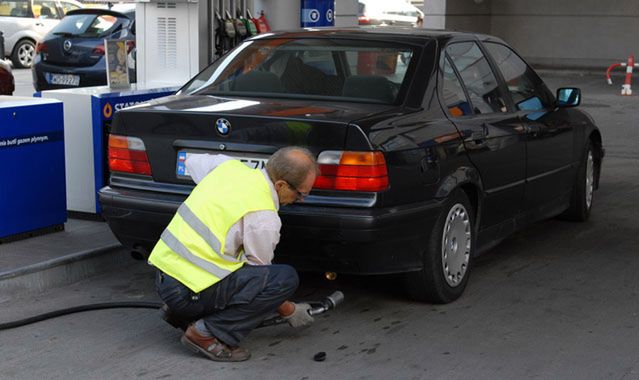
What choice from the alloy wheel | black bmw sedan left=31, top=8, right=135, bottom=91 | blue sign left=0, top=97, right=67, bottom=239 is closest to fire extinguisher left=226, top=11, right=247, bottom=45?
blue sign left=0, top=97, right=67, bottom=239

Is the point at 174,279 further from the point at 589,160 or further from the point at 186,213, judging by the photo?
the point at 589,160

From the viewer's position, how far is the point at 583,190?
817 cm

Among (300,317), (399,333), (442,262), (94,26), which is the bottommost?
(399,333)

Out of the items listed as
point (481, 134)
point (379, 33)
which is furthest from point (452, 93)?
point (379, 33)

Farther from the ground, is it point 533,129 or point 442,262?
point 533,129

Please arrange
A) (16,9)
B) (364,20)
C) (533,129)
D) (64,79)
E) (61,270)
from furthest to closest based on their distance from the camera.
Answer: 1. (364,20)
2. (16,9)
3. (64,79)
4. (533,129)
5. (61,270)

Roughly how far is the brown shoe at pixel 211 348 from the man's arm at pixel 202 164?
2.55 feet

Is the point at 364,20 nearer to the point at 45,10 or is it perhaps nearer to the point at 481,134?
the point at 45,10

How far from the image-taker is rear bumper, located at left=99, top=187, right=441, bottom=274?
527 cm

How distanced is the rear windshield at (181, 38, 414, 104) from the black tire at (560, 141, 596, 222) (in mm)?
2490

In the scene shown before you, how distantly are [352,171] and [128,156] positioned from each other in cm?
138

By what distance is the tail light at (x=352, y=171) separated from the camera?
528cm

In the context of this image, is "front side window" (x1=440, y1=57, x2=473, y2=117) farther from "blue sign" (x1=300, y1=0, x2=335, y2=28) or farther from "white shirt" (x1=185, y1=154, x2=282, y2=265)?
"blue sign" (x1=300, y1=0, x2=335, y2=28)

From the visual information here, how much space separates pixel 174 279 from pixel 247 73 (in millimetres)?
1878
